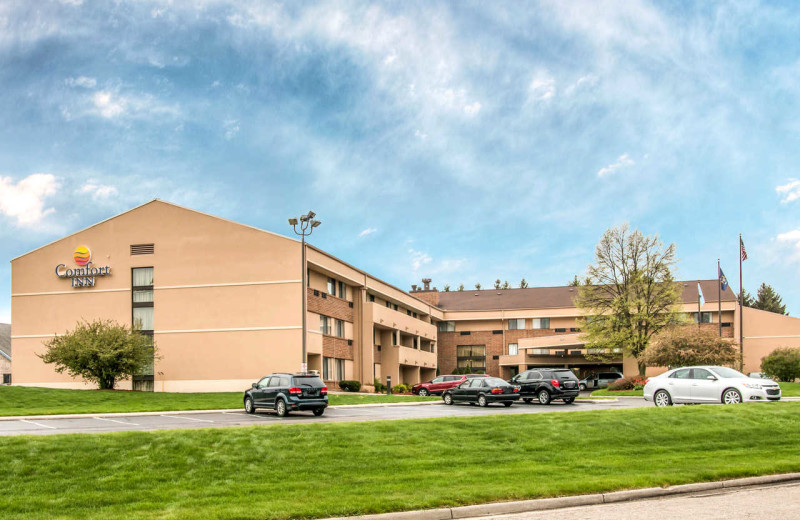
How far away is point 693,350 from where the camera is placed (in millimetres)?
39688

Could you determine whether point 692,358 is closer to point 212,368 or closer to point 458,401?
point 458,401

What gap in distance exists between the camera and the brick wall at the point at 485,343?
74.1 m

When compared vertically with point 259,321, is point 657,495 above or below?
below

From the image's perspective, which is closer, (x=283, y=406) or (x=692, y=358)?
(x=283, y=406)

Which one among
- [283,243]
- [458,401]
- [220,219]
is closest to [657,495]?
[458,401]

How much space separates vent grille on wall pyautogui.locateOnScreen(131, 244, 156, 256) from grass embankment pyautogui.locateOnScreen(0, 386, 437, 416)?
1021 cm

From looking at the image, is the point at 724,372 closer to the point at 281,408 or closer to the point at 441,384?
the point at 281,408

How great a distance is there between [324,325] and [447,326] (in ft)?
104

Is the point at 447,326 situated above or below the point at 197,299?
below

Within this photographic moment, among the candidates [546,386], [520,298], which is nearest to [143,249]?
[546,386]

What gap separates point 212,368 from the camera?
144 ft

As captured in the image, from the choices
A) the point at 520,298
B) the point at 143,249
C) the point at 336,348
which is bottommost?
the point at 336,348

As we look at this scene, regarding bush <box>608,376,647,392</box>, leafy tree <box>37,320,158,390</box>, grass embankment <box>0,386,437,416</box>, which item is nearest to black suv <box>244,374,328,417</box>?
grass embankment <box>0,386,437,416</box>

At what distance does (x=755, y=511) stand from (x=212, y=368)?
37.4 meters
